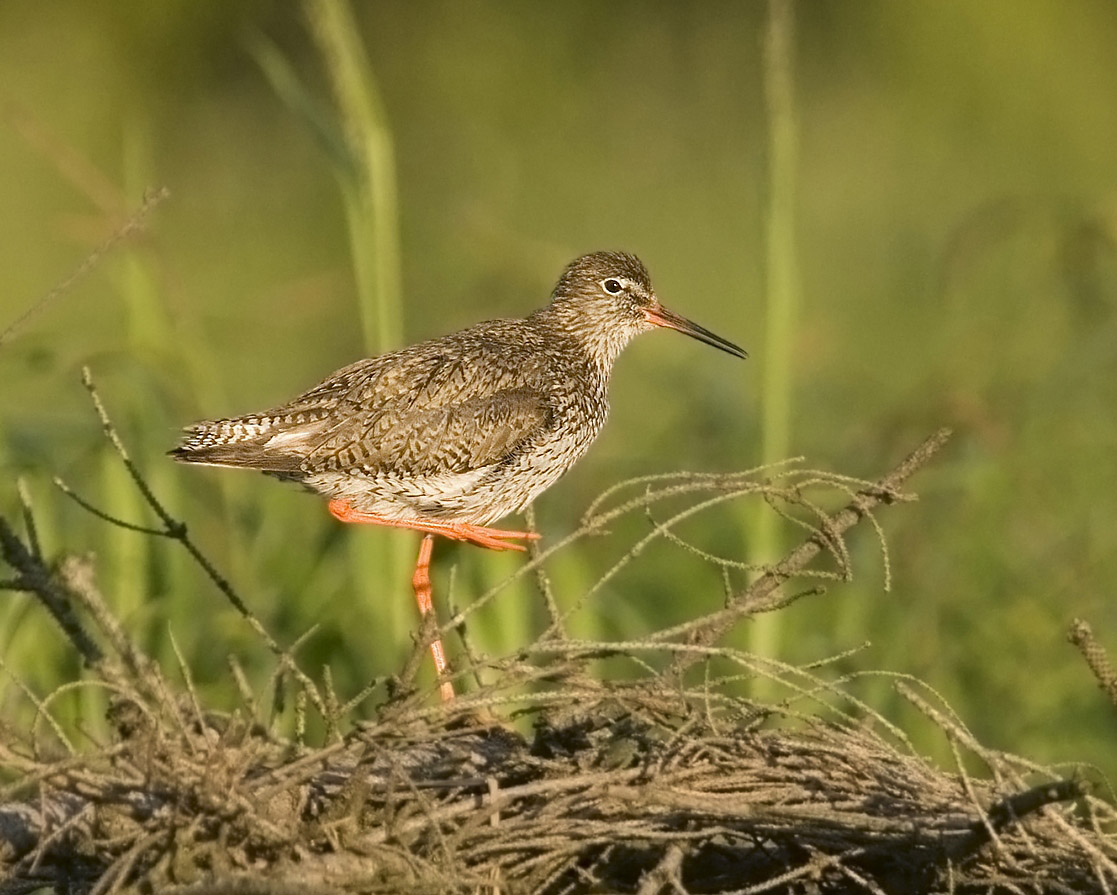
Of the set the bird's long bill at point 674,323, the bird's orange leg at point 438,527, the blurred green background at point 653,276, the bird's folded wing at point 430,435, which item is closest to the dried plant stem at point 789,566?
the bird's orange leg at point 438,527

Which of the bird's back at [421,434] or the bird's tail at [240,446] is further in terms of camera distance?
the bird's back at [421,434]

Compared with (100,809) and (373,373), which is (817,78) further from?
(100,809)

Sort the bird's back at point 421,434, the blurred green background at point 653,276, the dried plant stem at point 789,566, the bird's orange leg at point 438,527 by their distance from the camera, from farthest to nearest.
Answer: the blurred green background at point 653,276
the bird's back at point 421,434
the bird's orange leg at point 438,527
the dried plant stem at point 789,566

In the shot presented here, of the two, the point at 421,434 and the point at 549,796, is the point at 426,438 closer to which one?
the point at 421,434

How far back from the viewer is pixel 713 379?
9.36 m

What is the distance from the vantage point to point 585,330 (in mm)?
7758

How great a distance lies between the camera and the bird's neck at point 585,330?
7711 millimetres

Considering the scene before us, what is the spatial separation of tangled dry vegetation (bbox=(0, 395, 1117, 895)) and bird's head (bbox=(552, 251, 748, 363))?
3.23 meters

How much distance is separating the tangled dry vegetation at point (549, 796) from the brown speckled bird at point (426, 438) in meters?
1.91

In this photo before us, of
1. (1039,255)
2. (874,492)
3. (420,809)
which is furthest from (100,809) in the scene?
(1039,255)

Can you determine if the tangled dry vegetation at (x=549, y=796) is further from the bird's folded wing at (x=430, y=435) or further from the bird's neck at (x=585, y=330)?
the bird's neck at (x=585, y=330)

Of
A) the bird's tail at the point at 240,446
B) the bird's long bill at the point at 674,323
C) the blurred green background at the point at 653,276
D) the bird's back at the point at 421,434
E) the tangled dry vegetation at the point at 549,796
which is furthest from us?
the bird's long bill at the point at 674,323

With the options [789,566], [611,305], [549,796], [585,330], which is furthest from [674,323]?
[549,796]

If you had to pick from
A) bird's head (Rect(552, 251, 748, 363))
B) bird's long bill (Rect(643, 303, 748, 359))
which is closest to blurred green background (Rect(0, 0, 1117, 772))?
bird's long bill (Rect(643, 303, 748, 359))
